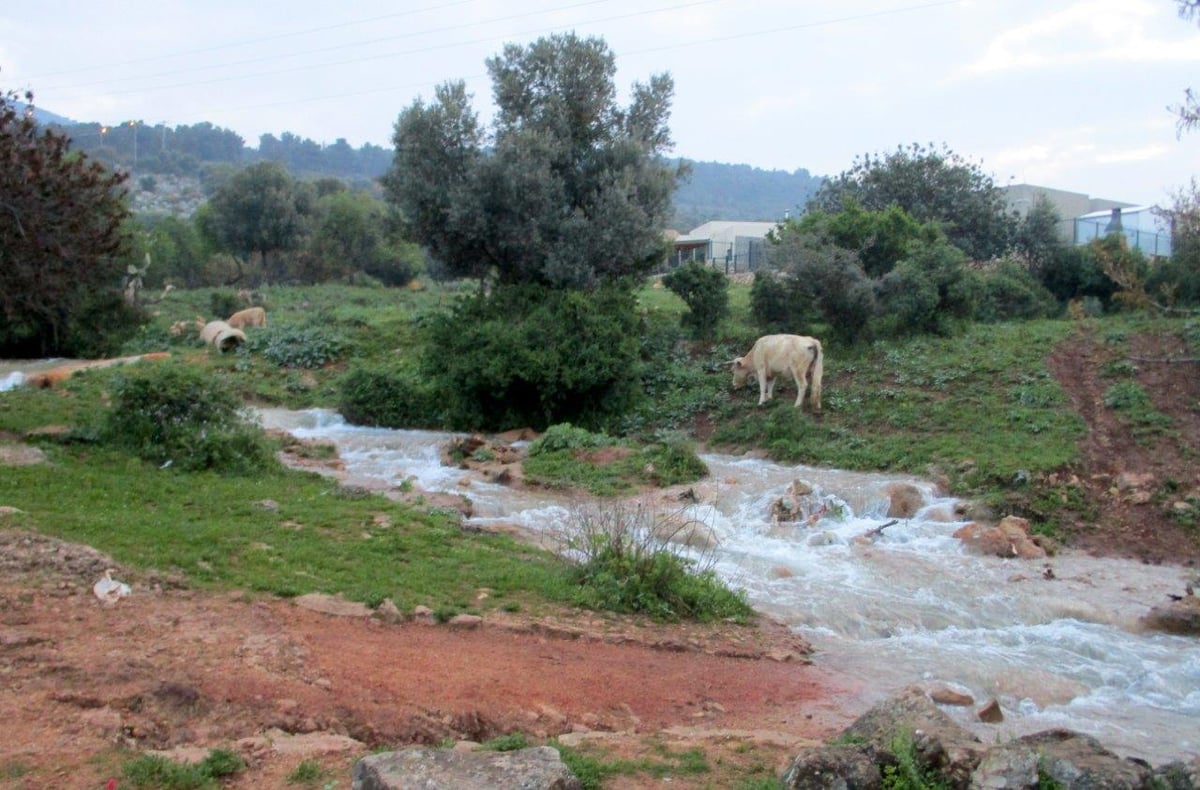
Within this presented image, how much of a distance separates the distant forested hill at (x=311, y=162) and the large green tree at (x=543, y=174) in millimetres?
92918

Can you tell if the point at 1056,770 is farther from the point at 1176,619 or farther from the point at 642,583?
the point at 1176,619

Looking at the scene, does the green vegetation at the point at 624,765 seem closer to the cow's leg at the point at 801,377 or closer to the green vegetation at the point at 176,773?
the green vegetation at the point at 176,773

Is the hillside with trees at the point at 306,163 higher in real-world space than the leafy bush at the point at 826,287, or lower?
higher

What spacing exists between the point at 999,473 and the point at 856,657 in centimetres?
742

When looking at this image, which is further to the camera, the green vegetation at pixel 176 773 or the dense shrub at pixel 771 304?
the dense shrub at pixel 771 304

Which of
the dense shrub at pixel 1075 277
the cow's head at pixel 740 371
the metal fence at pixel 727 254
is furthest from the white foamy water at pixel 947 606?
the metal fence at pixel 727 254

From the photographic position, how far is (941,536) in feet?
48.5

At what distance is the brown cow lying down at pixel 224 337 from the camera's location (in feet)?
99.3

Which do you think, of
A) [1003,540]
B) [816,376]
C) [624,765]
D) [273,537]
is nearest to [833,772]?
[624,765]

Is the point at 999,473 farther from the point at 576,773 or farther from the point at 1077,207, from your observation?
the point at 1077,207

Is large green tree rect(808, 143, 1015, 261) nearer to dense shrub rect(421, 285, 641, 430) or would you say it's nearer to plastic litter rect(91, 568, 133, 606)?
Result: dense shrub rect(421, 285, 641, 430)

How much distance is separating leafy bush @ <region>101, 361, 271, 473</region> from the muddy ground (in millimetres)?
5161

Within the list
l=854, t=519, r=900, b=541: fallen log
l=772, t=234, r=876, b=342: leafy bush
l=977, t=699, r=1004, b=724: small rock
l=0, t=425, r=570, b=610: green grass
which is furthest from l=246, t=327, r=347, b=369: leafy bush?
l=977, t=699, r=1004, b=724: small rock

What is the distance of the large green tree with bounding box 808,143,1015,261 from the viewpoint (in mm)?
37031
